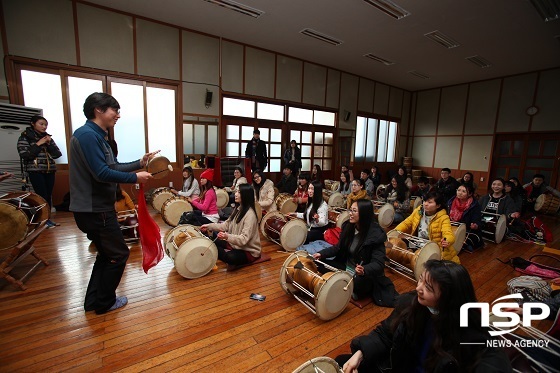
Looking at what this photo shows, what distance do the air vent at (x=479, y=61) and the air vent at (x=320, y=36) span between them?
4.42 metres

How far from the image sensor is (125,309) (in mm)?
2529

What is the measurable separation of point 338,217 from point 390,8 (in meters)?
4.59

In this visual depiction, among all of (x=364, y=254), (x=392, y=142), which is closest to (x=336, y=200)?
(x=364, y=254)

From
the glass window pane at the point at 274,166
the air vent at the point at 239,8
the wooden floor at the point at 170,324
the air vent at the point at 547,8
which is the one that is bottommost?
the wooden floor at the point at 170,324

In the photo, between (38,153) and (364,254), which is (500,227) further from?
(38,153)

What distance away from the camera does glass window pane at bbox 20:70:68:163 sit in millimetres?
5410

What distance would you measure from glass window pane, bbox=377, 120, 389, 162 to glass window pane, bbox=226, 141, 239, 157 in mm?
7209

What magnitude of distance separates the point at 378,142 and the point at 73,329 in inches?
480

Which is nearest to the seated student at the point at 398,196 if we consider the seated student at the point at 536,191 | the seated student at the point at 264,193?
the seated student at the point at 264,193

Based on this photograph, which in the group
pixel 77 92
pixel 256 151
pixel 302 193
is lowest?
pixel 302 193

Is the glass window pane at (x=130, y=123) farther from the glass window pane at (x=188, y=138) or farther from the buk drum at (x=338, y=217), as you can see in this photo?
the buk drum at (x=338, y=217)

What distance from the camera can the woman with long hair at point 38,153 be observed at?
4508 mm

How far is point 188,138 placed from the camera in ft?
24.0

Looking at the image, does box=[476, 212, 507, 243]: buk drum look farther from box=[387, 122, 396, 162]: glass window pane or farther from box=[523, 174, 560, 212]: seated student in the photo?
box=[387, 122, 396, 162]: glass window pane
